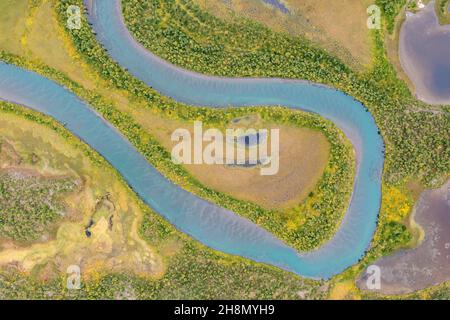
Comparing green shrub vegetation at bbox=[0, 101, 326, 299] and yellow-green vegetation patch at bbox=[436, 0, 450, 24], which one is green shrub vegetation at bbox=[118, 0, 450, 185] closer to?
yellow-green vegetation patch at bbox=[436, 0, 450, 24]

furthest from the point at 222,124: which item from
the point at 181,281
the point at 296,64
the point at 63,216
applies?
the point at 63,216

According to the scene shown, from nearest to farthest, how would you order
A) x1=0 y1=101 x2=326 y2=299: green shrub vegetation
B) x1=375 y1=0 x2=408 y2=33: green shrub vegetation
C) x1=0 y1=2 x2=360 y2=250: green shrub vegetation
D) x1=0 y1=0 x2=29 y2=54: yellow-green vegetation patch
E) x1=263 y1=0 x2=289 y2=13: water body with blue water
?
x1=0 y1=101 x2=326 y2=299: green shrub vegetation → x1=0 y1=2 x2=360 y2=250: green shrub vegetation → x1=0 y1=0 x2=29 y2=54: yellow-green vegetation patch → x1=375 y1=0 x2=408 y2=33: green shrub vegetation → x1=263 y1=0 x2=289 y2=13: water body with blue water

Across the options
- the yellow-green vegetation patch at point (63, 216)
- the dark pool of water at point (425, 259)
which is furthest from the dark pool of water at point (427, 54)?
the yellow-green vegetation patch at point (63, 216)

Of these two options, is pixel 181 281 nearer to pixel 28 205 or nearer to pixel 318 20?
pixel 28 205

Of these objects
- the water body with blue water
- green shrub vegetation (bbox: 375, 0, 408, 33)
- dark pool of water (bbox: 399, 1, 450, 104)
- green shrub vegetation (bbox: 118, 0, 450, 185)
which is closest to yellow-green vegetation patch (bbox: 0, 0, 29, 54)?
green shrub vegetation (bbox: 118, 0, 450, 185)

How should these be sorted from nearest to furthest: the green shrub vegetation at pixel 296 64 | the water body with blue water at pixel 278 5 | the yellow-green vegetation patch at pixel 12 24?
the green shrub vegetation at pixel 296 64 < the yellow-green vegetation patch at pixel 12 24 < the water body with blue water at pixel 278 5

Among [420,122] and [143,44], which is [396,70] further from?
[143,44]

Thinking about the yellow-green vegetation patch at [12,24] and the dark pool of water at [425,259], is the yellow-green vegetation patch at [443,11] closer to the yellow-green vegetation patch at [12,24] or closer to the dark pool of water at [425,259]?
the dark pool of water at [425,259]
